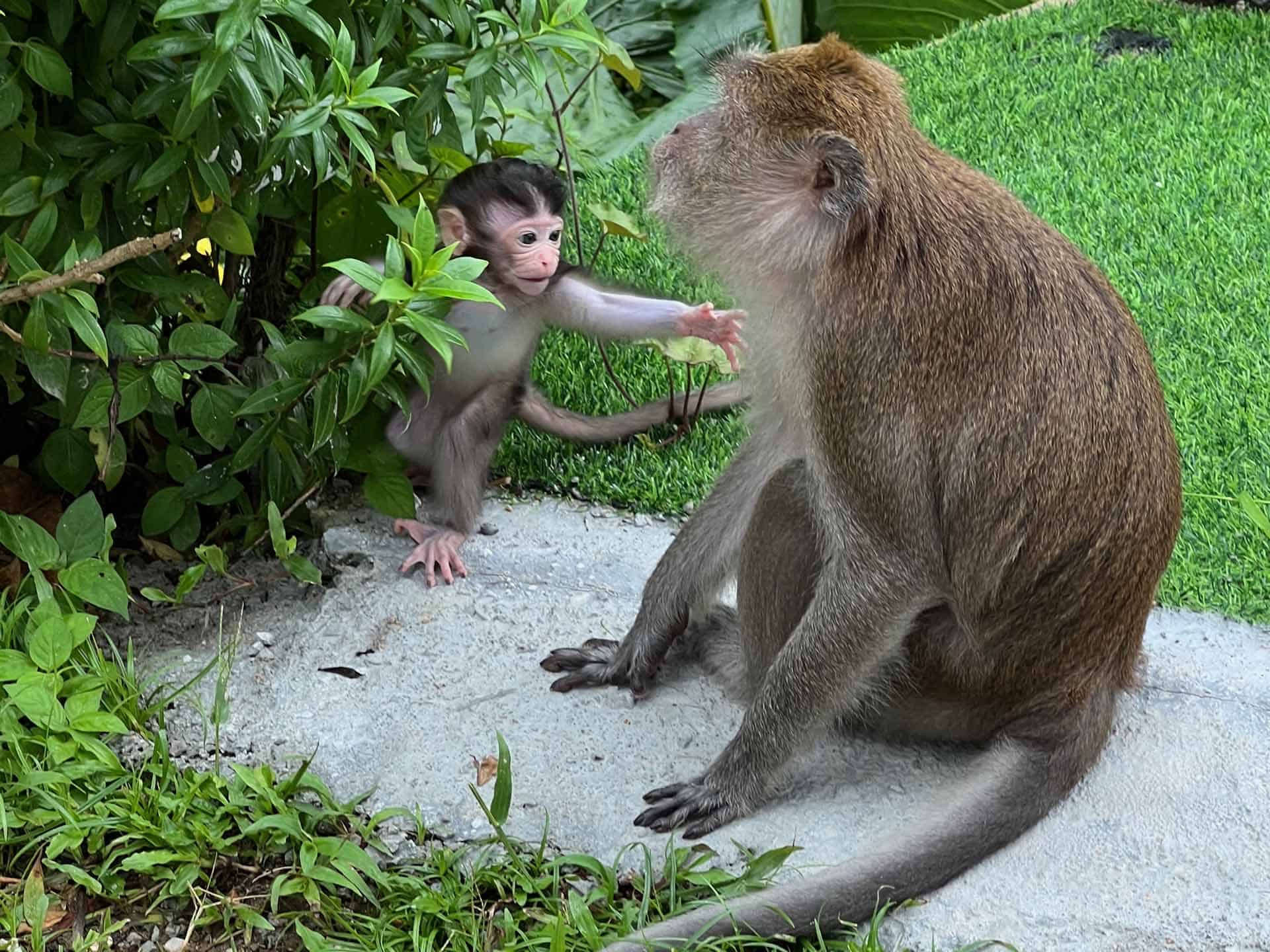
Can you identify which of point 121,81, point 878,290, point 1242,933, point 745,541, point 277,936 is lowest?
point 277,936

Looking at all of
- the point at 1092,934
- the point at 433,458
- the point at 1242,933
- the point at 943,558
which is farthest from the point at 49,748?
the point at 1242,933

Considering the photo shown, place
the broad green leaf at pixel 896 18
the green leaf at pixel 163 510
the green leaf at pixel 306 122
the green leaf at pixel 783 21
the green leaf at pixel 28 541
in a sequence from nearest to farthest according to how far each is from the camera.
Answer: the green leaf at pixel 306 122
the green leaf at pixel 28 541
the green leaf at pixel 163 510
the green leaf at pixel 783 21
the broad green leaf at pixel 896 18

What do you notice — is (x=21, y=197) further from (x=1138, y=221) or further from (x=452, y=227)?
(x=1138, y=221)

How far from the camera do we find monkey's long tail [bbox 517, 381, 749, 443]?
495 centimetres

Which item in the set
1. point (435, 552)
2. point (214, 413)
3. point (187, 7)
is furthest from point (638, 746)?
point (187, 7)

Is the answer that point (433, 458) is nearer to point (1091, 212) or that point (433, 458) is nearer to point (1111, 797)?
point (1111, 797)

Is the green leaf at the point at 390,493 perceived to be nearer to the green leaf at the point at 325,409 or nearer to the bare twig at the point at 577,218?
the green leaf at the point at 325,409

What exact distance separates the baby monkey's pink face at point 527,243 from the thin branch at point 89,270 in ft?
4.29

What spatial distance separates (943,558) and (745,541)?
0.51 metres

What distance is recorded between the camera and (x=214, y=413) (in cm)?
390

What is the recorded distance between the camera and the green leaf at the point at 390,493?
429cm

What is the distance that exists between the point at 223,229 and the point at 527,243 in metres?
0.92

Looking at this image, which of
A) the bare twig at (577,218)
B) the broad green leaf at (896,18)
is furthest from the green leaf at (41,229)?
the broad green leaf at (896,18)

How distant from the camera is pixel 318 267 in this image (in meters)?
4.52
